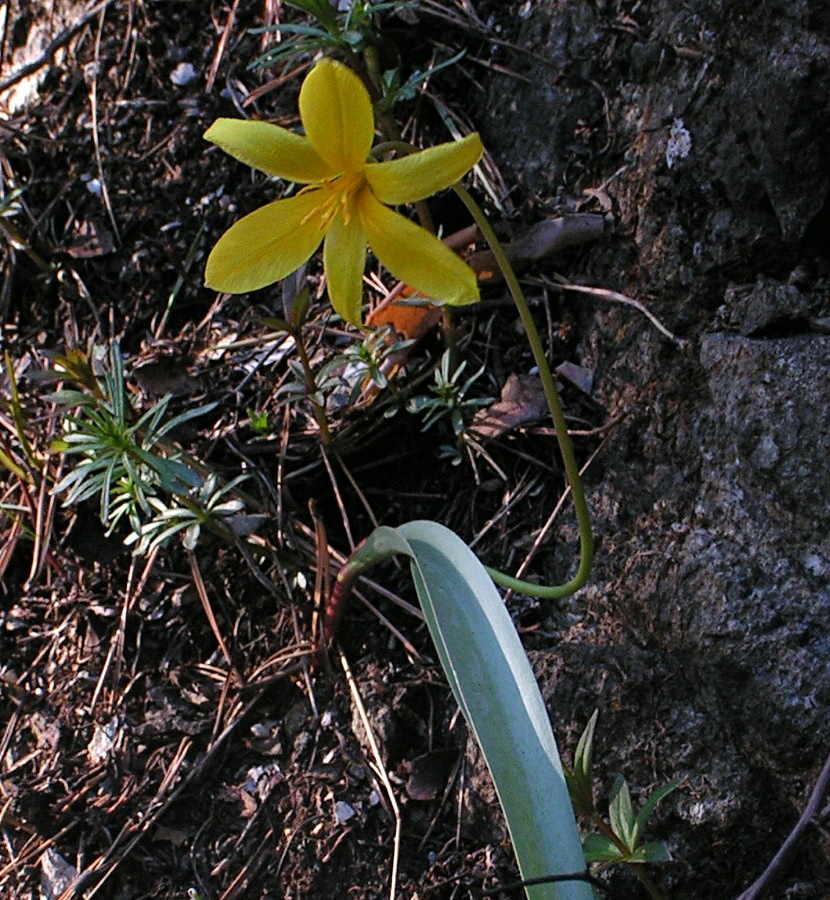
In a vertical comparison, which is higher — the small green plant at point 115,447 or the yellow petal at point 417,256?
the yellow petal at point 417,256

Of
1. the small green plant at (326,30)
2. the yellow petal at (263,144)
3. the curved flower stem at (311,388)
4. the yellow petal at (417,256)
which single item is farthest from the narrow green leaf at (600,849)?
the small green plant at (326,30)

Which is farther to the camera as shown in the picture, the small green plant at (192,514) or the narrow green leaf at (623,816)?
the small green plant at (192,514)

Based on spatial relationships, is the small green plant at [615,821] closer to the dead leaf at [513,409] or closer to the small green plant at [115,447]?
the dead leaf at [513,409]

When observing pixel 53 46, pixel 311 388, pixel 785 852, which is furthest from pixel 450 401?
pixel 53 46

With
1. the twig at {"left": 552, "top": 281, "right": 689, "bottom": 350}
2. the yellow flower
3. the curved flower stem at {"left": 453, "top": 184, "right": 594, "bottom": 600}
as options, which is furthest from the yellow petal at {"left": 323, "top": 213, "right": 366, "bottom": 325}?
the twig at {"left": 552, "top": 281, "right": 689, "bottom": 350}

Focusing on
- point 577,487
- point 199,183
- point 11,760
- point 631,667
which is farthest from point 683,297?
point 11,760

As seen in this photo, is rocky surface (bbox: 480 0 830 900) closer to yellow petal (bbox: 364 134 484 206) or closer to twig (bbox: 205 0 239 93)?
yellow petal (bbox: 364 134 484 206)

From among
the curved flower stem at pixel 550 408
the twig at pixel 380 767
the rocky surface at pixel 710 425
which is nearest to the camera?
the curved flower stem at pixel 550 408
